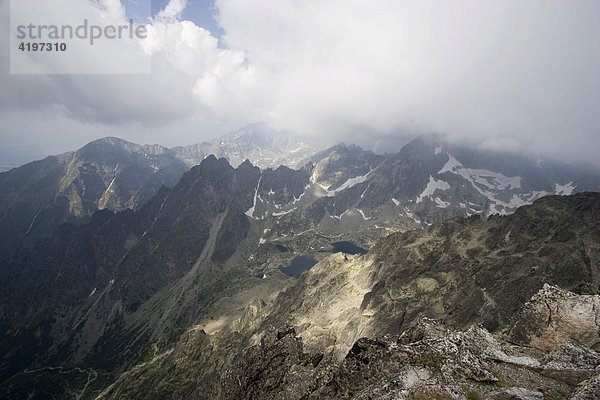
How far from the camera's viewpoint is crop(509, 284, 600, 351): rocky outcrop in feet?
73.9

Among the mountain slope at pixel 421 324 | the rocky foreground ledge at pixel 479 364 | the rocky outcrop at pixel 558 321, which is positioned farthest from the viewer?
the rocky outcrop at pixel 558 321

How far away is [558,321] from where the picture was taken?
76.3ft

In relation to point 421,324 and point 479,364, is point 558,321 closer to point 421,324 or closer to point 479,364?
point 421,324

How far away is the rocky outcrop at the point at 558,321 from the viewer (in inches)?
886

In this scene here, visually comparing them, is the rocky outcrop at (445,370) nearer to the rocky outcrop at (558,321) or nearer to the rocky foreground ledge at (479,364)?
the rocky foreground ledge at (479,364)

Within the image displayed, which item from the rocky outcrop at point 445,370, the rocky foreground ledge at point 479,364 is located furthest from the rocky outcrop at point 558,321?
the rocky outcrop at point 445,370

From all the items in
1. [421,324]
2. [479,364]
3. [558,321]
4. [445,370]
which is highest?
[558,321]

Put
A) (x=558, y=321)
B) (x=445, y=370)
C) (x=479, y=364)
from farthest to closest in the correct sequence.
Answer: (x=558, y=321), (x=479, y=364), (x=445, y=370)

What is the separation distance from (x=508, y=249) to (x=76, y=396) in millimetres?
252574

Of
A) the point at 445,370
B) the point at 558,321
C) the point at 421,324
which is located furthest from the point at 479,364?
the point at 558,321

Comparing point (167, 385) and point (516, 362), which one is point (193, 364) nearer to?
point (167, 385)

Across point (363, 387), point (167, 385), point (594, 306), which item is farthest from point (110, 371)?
point (594, 306)

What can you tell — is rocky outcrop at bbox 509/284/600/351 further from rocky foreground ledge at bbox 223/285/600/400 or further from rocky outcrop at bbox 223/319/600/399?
rocky outcrop at bbox 223/319/600/399

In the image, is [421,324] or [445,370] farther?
[421,324]
